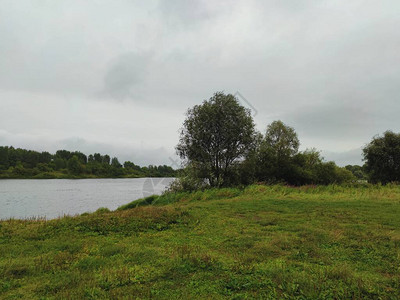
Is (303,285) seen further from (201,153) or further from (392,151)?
(392,151)

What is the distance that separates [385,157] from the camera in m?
30.0

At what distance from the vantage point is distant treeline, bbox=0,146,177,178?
289 feet

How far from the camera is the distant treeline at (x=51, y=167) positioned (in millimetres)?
88000

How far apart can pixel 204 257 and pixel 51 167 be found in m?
113

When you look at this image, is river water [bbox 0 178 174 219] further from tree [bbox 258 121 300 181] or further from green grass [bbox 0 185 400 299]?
tree [bbox 258 121 300 181]

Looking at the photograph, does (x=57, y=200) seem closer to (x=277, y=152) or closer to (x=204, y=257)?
(x=277, y=152)

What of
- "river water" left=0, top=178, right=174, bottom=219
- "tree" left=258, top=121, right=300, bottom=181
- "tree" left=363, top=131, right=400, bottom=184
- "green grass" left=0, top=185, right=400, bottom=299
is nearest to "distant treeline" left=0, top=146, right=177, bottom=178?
"river water" left=0, top=178, right=174, bottom=219

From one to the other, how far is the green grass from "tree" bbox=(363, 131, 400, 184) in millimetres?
24295

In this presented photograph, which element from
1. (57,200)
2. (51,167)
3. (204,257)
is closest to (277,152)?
(204,257)

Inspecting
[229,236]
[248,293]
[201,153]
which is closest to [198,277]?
[248,293]

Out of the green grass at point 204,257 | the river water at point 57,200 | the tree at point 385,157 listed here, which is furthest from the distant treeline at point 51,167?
the green grass at point 204,257

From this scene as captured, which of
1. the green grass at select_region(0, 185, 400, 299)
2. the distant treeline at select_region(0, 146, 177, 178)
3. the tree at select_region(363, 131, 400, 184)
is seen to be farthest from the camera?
the distant treeline at select_region(0, 146, 177, 178)

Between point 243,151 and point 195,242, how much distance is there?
17215mm

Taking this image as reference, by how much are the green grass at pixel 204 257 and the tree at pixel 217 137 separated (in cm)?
1221
